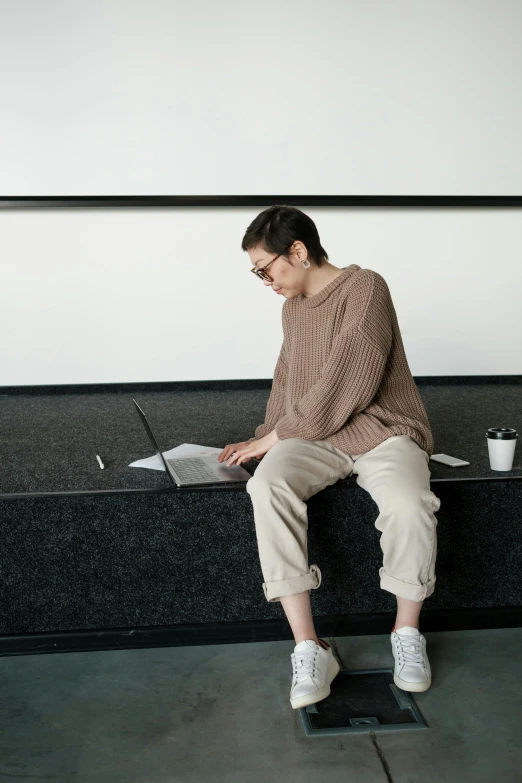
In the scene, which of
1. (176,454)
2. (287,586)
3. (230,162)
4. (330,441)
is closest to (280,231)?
(330,441)

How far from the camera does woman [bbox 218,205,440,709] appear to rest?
131 cm

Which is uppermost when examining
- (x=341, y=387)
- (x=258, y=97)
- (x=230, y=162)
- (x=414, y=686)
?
(x=258, y=97)

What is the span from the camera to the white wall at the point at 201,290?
9.68 ft

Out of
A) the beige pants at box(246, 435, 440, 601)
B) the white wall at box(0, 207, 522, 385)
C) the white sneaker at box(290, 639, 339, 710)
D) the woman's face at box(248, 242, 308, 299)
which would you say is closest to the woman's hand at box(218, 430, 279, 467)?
the beige pants at box(246, 435, 440, 601)

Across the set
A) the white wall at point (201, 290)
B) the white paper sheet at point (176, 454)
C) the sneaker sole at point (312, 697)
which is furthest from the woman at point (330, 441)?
the white wall at point (201, 290)

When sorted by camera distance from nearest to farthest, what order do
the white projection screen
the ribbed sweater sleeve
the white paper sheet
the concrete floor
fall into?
the concrete floor → the ribbed sweater sleeve → the white paper sheet → the white projection screen

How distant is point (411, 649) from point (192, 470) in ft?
1.80

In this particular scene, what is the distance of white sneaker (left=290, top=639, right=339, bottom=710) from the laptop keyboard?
39cm

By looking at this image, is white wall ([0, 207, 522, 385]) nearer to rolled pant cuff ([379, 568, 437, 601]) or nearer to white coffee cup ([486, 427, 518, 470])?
white coffee cup ([486, 427, 518, 470])

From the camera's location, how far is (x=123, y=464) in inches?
72.2

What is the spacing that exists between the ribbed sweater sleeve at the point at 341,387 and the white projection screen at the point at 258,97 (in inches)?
63.9

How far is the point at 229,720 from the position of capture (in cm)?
124

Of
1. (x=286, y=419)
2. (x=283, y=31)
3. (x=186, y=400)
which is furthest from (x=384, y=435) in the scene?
(x=283, y=31)

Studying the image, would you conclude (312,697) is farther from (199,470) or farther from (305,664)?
(199,470)
